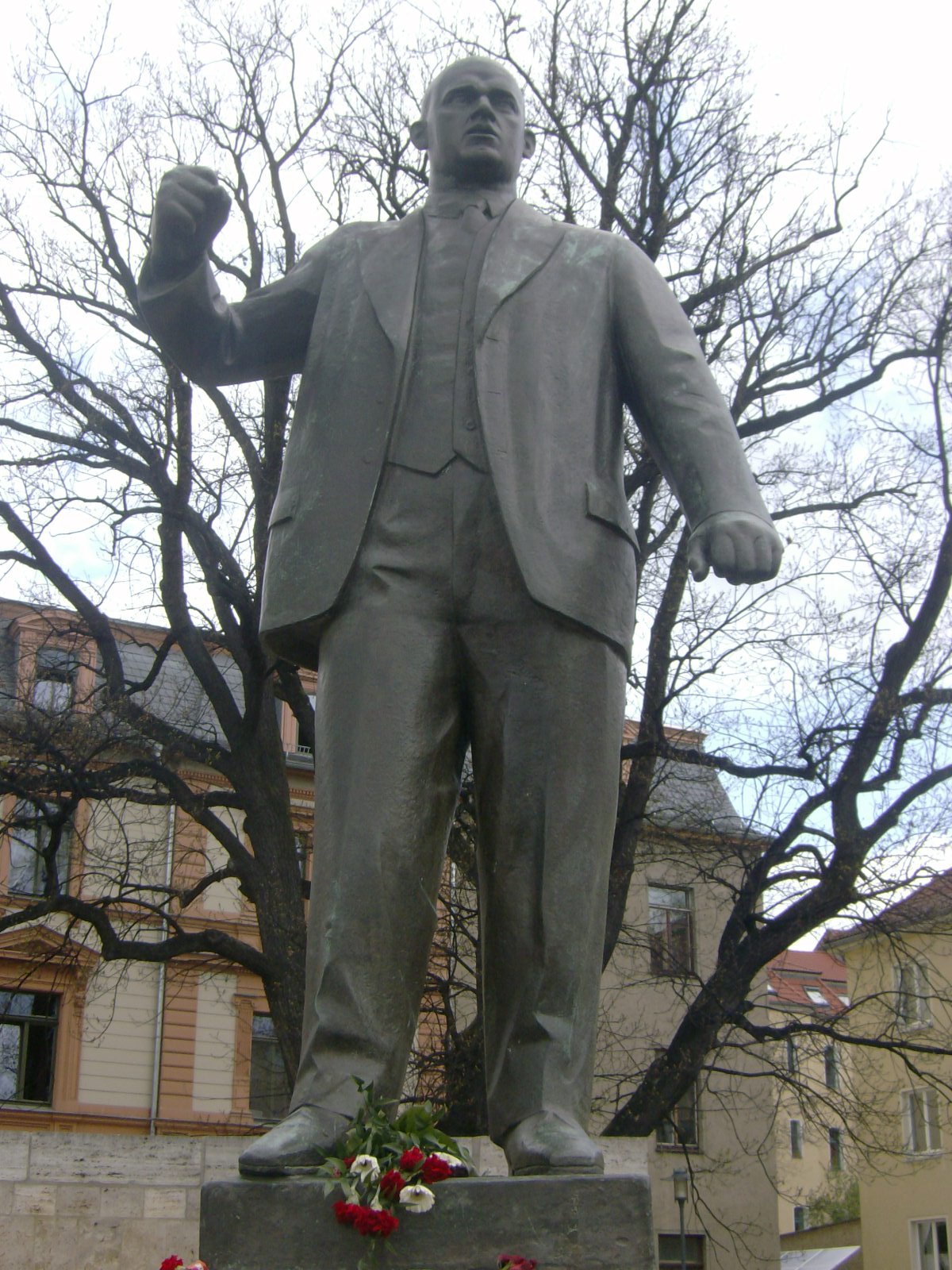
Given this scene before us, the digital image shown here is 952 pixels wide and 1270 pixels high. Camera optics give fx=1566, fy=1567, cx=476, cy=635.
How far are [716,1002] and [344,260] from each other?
11.1m

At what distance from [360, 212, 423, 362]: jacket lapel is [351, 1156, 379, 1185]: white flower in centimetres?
168

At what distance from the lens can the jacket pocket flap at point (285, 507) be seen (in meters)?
3.40

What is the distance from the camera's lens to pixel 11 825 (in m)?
13.2

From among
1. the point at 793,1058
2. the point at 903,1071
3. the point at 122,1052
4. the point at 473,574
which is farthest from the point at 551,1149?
the point at 903,1071

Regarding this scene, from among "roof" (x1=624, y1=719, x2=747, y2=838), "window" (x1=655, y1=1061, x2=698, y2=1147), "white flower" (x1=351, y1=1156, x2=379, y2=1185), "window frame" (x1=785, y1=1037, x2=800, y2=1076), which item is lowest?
"window" (x1=655, y1=1061, x2=698, y2=1147)

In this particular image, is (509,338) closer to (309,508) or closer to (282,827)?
(309,508)

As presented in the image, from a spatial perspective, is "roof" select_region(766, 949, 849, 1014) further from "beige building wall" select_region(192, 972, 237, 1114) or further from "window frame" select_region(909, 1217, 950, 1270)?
"beige building wall" select_region(192, 972, 237, 1114)

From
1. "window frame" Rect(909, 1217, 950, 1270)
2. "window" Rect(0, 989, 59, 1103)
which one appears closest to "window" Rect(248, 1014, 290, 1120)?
"window" Rect(0, 989, 59, 1103)

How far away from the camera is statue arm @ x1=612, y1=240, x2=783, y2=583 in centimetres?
314

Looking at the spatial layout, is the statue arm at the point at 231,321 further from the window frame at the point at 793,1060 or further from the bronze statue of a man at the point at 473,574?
the window frame at the point at 793,1060

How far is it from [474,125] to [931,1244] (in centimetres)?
3096

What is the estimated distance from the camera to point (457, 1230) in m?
2.62

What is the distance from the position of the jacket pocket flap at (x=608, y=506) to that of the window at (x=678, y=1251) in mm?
25183

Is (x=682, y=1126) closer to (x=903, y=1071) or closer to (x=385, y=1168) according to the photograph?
(x=903, y=1071)
